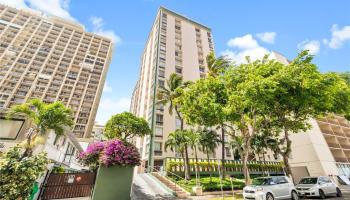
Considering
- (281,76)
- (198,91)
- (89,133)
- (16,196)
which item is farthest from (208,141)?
(89,133)

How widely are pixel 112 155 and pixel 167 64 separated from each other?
32.2 metres

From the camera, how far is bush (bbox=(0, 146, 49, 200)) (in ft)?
22.9

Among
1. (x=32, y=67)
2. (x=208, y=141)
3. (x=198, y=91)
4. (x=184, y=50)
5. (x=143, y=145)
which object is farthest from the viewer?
(x=32, y=67)

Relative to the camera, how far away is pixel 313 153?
3388 centimetres

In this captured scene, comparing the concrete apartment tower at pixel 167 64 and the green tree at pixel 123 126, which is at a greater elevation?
the concrete apartment tower at pixel 167 64

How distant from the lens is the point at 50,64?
2648 inches

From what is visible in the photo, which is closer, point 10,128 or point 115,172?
point 115,172

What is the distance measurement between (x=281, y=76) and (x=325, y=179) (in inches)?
399

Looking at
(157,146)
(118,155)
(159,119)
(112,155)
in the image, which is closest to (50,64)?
(159,119)

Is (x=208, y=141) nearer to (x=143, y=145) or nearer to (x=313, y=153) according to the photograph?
(x=143, y=145)

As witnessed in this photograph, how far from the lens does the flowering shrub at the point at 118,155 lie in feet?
40.0

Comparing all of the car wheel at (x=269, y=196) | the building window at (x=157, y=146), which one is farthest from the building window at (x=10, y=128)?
the car wheel at (x=269, y=196)

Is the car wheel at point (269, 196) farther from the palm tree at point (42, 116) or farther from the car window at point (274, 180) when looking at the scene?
the palm tree at point (42, 116)

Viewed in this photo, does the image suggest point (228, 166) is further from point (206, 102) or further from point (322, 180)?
point (206, 102)
